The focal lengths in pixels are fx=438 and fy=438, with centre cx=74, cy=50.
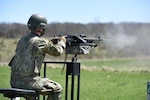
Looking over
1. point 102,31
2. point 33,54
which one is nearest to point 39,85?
point 33,54

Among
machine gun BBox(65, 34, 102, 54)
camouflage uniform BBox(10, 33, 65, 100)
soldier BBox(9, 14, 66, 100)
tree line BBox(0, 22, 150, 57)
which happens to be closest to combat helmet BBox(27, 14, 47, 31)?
soldier BBox(9, 14, 66, 100)

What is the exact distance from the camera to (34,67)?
266 inches

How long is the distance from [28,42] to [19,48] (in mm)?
207

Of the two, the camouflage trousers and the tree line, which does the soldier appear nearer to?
the camouflage trousers

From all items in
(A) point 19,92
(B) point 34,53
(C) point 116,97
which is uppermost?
(B) point 34,53

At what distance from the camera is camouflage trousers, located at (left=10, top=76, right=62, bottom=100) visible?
22.1ft

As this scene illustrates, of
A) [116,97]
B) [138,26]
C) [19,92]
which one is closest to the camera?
[19,92]

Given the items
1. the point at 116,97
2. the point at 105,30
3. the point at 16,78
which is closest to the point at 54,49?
the point at 16,78

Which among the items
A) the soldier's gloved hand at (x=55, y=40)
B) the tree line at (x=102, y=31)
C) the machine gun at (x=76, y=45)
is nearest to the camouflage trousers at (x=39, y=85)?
the soldier's gloved hand at (x=55, y=40)

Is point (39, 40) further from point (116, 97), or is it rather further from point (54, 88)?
point (116, 97)

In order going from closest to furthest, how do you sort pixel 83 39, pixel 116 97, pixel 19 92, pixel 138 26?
pixel 19 92 < pixel 83 39 < pixel 116 97 < pixel 138 26

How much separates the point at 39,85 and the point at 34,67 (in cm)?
29

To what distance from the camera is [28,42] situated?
270 inches

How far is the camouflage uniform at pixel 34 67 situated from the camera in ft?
22.2
